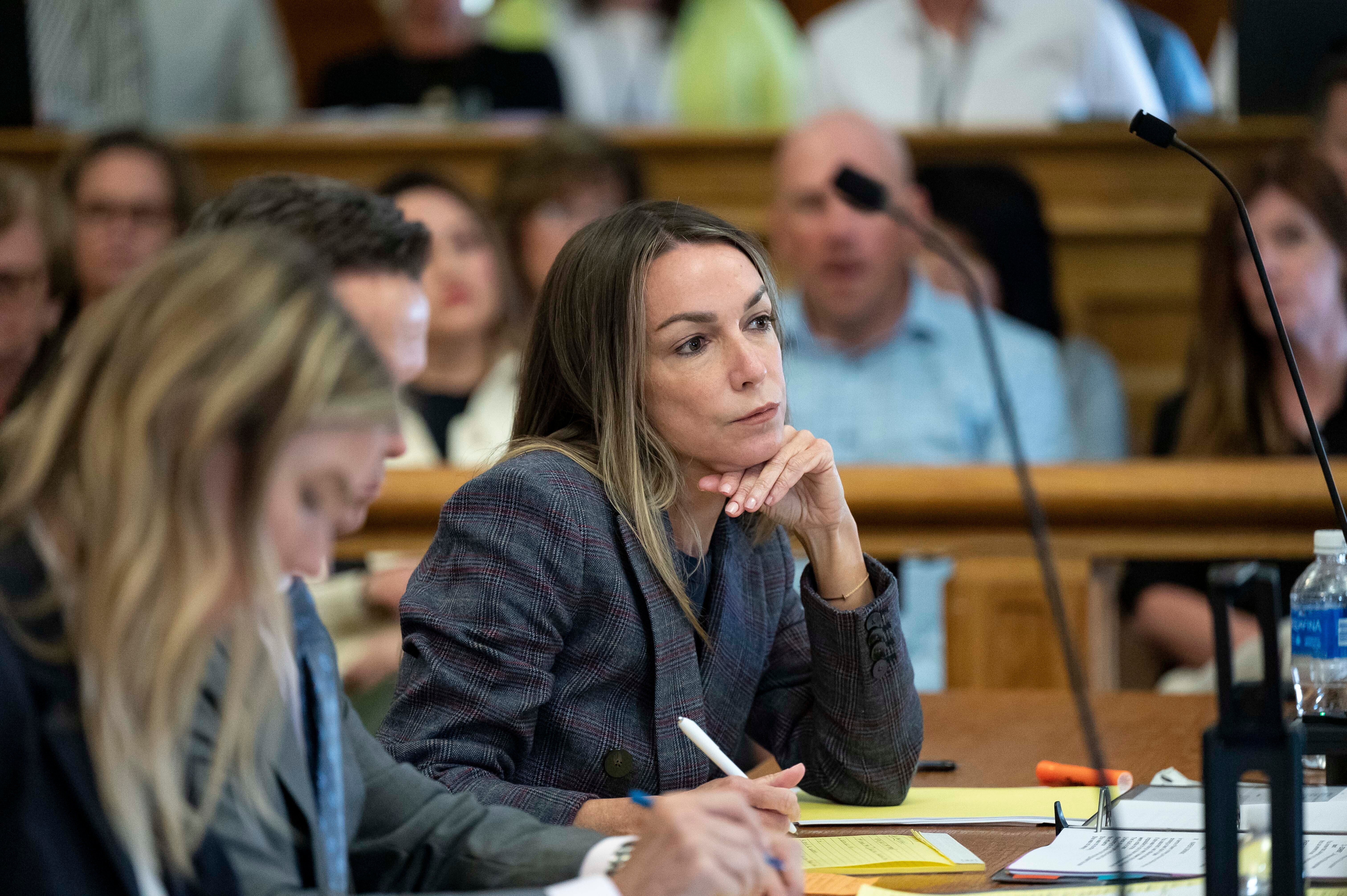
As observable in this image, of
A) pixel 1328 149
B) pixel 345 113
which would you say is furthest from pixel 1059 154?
pixel 345 113

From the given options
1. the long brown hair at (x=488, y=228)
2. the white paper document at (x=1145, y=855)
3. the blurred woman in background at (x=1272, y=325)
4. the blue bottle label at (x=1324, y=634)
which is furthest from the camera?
the long brown hair at (x=488, y=228)

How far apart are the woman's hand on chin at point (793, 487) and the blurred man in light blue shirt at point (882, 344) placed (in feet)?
6.40

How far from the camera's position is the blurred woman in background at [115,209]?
3.94 m

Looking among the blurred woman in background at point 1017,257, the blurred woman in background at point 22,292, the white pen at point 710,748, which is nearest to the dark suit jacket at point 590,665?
the white pen at point 710,748

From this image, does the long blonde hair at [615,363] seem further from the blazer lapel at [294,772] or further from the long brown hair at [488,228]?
the long brown hair at [488,228]

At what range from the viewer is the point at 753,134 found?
4512mm

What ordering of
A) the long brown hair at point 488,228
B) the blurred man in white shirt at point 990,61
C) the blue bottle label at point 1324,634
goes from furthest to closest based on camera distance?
the blurred man in white shirt at point 990,61 < the long brown hair at point 488,228 < the blue bottle label at point 1324,634

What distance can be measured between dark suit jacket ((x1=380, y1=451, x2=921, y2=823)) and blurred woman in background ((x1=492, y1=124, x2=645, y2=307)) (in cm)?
214

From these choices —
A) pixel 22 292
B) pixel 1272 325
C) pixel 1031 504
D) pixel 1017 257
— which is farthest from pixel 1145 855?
pixel 22 292

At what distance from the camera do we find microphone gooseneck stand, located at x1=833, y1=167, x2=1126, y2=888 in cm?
126

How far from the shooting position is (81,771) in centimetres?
100

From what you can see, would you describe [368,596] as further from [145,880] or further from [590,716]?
[145,880]

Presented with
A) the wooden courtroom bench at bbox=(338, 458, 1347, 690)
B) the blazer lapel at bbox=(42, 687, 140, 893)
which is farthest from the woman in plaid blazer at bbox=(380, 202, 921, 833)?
the wooden courtroom bench at bbox=(338, 458, 1347, 690)

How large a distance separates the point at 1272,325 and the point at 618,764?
2.28 metres
